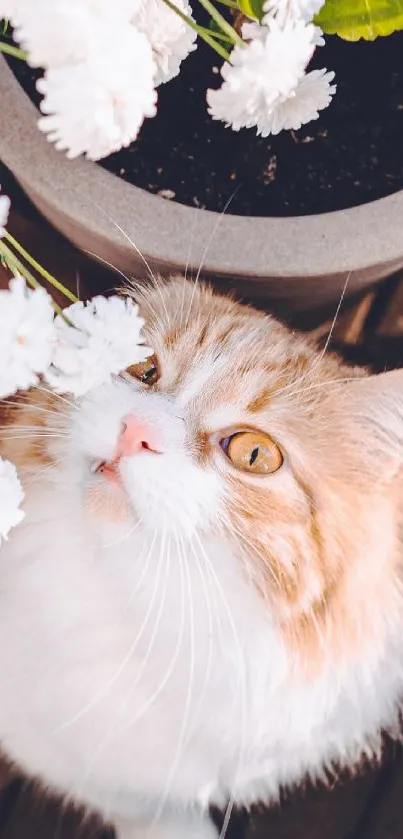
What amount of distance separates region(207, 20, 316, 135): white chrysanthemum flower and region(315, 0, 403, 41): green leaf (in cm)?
16

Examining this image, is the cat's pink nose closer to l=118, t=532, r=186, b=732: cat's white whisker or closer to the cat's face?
the cat's face

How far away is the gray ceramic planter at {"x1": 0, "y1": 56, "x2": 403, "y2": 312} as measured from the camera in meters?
0.80

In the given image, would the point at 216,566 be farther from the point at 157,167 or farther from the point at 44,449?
the point at 157,167

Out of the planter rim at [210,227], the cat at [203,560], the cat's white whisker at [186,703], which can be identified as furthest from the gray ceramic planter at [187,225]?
the cat's white whisker at [186,703]

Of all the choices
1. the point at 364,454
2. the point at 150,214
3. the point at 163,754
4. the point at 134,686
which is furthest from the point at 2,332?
the point at 163,754

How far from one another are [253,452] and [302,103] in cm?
34

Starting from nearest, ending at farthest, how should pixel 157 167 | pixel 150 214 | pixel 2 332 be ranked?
pixel 2 332
pixel 150 214
pixel 157 167

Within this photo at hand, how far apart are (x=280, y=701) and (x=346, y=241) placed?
52cm

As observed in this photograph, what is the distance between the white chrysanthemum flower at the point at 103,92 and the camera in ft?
1.62

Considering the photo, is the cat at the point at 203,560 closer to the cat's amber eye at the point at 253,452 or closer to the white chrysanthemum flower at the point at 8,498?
the cat's amber eye at the point at 253,452

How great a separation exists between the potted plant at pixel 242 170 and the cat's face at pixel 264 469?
0.12m

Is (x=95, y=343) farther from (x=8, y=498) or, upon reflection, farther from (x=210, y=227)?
(x=210, y=227)

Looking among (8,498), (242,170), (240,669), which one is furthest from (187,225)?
(240,669)

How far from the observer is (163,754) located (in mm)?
988
